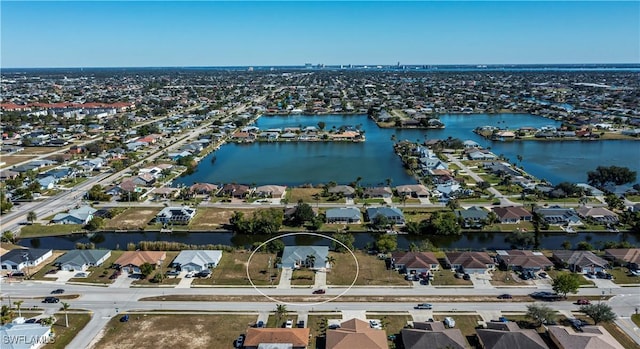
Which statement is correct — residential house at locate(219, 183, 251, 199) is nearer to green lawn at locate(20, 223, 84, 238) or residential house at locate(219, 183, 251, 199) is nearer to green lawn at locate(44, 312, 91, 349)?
green lawn at locate(20, 223, 84, 238)

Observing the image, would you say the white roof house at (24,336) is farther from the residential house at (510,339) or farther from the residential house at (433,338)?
the residential house at (510,339)

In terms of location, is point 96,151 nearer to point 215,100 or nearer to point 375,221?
point 375,221

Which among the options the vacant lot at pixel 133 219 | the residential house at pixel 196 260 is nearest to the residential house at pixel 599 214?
the residential house at pixel 196 260

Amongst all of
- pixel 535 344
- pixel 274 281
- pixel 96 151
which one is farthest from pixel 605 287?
pixel 96 151

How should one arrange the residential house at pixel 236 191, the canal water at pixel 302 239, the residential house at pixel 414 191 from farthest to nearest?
the residential house at pixel 236 191
the residential house at pixel 414 191
the canal water at pixel 302 239

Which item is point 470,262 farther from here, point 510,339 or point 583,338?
point 583,338

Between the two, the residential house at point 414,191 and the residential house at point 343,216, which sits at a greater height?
the residential house at point 414,191
